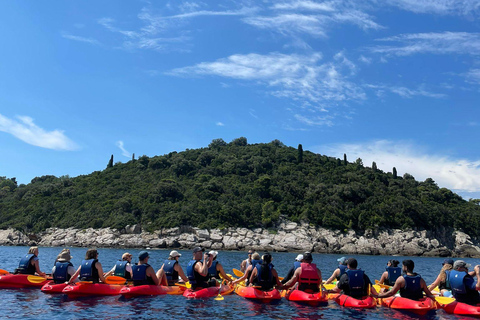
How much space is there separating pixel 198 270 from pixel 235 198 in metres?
82.2

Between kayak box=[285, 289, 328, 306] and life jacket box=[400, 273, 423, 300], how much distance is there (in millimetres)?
3468

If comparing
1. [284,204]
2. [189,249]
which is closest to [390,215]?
[284,204]

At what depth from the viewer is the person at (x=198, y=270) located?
17.6 m

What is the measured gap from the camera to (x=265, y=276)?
58.6 ft

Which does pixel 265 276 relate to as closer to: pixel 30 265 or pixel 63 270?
pixel 63 270

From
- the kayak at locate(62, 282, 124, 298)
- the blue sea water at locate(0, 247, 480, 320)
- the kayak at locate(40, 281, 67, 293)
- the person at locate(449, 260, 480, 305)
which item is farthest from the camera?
the kayak at locate(40, 281, 67, 293)

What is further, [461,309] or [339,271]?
[339,271]

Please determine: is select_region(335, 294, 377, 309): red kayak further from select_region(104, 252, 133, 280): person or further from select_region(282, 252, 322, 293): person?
select_region(104, 252, 133, 280): person

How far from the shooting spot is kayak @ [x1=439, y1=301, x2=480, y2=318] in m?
14.8

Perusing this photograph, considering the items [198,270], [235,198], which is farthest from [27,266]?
[235,198]

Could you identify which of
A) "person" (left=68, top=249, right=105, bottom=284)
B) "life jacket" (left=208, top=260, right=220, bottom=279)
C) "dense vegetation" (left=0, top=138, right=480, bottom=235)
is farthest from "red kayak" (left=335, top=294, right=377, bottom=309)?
"dense vegetation" (left=0, top=138, right=480, bottom=235)

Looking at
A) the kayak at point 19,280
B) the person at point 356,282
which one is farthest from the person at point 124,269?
the person at point 356,282

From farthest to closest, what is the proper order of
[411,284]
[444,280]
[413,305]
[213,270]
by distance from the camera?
[213,270]
[444,280]
[411,284]
[413,305]

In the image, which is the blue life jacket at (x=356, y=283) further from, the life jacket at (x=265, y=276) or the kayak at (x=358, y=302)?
the life jacket at (x=265, y=276)
